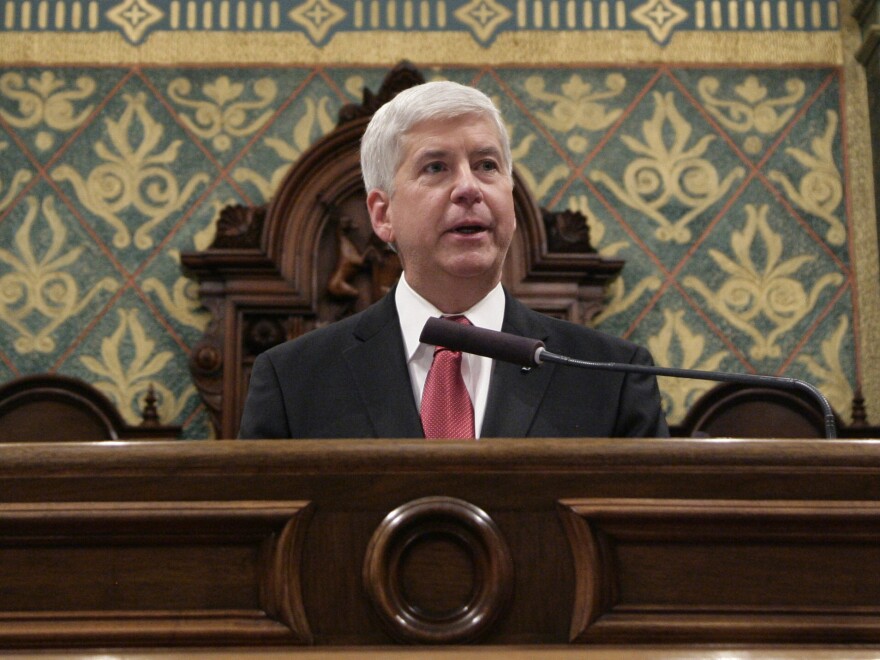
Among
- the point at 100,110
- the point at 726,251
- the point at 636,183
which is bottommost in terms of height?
the point at 726,251

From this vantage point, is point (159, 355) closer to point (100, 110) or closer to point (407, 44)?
Answer: point (100, 110)

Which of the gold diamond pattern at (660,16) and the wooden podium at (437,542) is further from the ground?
the gold diamond pattern at (660,16)

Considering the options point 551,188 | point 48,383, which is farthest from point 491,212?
point 48,383

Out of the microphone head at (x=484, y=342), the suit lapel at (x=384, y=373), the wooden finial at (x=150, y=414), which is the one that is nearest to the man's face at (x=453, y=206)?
the suit lapel at (x=384, y=373)

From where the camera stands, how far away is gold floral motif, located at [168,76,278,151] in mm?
3777

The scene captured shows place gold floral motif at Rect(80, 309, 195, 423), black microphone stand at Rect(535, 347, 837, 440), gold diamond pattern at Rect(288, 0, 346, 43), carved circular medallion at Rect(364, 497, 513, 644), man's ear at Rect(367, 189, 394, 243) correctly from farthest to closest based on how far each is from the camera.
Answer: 1. gold diamond pattern at Rect(288, 0, 346, 43)
2. gold floral motif at Rect(80, 309, 195, 423)
3. man's ear at Rect(367, 189, 394, 243)
4. black microphone stand at Rect(535, 347, 837, 440)
5. carved circular medallion at Rect(364, 497, 513, 644)

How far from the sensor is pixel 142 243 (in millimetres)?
3699

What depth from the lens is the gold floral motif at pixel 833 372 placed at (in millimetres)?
3639

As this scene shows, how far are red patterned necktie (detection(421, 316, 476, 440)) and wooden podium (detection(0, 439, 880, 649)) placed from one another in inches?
25.5

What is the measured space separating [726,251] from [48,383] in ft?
7.20

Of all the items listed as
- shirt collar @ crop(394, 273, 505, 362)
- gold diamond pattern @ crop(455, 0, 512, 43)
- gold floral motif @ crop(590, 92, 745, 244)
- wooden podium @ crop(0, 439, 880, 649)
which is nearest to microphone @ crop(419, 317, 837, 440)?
wooden podium @ crop(0, 439, 880, 649)

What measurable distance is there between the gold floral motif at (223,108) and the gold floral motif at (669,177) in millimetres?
A: 1124

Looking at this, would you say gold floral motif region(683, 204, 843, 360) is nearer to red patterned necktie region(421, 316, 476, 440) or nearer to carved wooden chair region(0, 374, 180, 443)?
carved wooden chair region(0, 374, 180, 443)

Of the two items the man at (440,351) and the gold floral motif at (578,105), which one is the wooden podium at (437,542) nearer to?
the man at (440,351)
